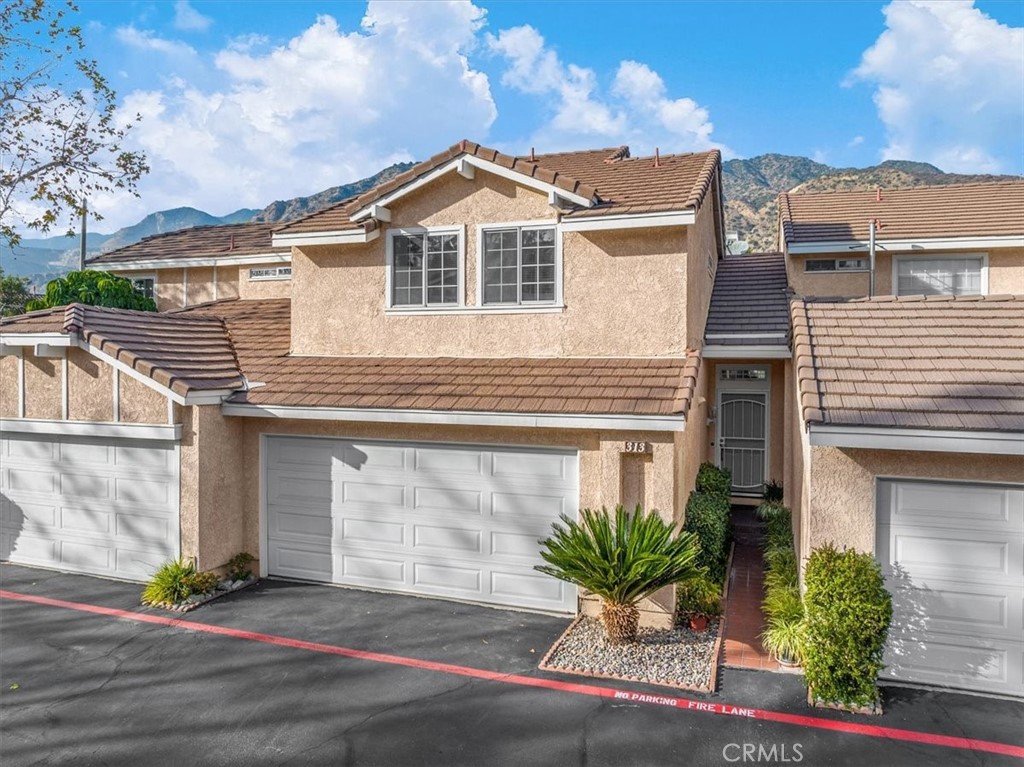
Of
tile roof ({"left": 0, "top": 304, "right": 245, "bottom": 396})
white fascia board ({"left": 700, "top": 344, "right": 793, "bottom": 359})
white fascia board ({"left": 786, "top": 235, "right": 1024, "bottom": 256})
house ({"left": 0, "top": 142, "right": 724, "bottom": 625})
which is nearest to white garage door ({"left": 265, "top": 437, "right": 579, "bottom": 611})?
house ({"left": 0, "top": 142, "right": 724, "bottom": 625})

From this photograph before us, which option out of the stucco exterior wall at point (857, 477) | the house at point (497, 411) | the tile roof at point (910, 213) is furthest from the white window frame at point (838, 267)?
the stucco exterior wall at point (857, 477)

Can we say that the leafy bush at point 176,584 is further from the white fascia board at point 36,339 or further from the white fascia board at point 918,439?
the white fascia board at point 918,439

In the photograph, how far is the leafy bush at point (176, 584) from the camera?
32.6ft

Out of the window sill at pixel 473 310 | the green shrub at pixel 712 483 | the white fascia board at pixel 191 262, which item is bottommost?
the green shrub at pixel 712 483

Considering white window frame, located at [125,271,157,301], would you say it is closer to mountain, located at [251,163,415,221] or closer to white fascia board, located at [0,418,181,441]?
white fascia board, located at [0,418,181,441]

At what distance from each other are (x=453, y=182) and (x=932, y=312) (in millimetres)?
8010

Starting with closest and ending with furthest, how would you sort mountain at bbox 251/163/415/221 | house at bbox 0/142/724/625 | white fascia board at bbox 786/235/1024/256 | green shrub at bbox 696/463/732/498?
house at bbox 0/142/724/625 → green shrub at bbox 696/463/732/498 → white fascia board at bbox 786/235/1024/256 → mountain at bbox 251/163/415/221

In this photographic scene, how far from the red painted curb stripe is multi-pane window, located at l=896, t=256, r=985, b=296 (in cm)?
1321

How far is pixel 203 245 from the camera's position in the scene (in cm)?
2167

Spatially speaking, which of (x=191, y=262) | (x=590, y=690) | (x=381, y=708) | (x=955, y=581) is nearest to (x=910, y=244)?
(x=955, y=581)

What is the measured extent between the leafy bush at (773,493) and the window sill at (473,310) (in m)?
7.27

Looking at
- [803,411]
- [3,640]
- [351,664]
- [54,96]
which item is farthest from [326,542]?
[54,96]

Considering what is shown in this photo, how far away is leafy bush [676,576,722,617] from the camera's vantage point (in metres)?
8.82

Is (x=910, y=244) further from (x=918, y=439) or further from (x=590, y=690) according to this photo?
(x=590, y=690)
